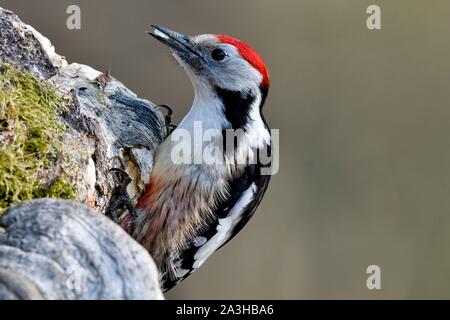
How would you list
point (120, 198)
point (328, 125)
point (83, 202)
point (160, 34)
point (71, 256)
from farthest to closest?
point (328, 125) → point (160, 34) → point (120, 198) → point (83, 202) → point (71, 256)

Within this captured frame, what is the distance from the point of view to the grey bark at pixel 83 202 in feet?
6.21

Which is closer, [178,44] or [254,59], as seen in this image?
[254,59]

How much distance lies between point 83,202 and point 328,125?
3.98m

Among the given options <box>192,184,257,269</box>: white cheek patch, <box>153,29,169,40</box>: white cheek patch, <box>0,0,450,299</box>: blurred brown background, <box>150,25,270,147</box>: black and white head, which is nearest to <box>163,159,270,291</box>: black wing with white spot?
<box>192,184,257,269</box>: white cheek patch

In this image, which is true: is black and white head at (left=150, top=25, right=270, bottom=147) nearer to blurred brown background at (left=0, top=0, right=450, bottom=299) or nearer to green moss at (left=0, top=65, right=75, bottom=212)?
green moss at (left=0, top=65, right=75, bottom=212)

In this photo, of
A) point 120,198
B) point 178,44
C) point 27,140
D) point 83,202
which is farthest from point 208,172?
point 27,140

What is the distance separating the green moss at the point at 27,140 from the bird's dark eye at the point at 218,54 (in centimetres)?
105

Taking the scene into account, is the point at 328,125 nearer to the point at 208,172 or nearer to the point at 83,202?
the point at 208,172

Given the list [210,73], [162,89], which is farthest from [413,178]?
[210,73]

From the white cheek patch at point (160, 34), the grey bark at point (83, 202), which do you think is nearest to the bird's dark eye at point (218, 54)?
the white cheek patch at point (160, 34)

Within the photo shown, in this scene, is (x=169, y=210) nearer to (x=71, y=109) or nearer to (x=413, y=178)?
(x=71, y=109)

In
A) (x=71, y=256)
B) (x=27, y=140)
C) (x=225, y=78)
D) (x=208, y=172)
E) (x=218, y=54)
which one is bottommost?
(x=71, y=256)

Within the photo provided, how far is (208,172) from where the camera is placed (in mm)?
3367

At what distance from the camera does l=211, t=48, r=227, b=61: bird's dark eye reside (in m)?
3.62
